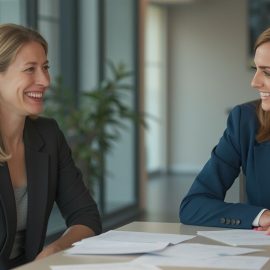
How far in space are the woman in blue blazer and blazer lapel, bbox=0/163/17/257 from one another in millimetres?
599

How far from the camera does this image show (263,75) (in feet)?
7.76

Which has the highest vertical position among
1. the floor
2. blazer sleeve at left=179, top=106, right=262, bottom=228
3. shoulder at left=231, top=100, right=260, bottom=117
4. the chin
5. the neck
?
the chin

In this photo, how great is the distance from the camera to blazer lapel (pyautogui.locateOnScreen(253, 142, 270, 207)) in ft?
8.14

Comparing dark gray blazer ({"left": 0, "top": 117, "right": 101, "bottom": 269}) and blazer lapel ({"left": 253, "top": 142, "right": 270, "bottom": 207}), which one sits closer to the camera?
dark gray blazer ({"left": 0, "top": 117, "right": 101, "bottom": 269})

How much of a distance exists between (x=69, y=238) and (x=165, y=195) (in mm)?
6086

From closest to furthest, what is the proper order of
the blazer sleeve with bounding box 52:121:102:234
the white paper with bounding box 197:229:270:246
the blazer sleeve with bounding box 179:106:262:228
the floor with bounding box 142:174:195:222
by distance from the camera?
1. the white paper with bounding box 197:229:270:246
2. the blazer sleeve with bounding box 179:106:262:228
3. the blazer sleeve with bounding box 52:121:102:234
4. the floor with bounding box 142:174:195:222

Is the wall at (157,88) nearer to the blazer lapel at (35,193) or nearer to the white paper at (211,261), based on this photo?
the blazer lapel at (35,193)

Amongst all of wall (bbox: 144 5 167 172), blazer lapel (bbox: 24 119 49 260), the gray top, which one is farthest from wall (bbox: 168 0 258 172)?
the gray top

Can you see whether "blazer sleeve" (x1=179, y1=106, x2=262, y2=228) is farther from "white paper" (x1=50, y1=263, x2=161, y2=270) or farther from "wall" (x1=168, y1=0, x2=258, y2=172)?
"wall" (x1=168, y1=0, x2=258, y2=172)

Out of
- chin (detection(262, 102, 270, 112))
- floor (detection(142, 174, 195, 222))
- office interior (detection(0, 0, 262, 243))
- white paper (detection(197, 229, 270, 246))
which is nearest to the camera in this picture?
white paper (detection(197, 229, 270, 246))

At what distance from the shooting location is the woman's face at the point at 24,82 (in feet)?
7.82

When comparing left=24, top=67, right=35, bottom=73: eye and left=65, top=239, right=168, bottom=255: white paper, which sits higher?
left=24, top=67, right=35, bottom=73: eye

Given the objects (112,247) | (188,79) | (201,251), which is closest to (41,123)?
(112,247)

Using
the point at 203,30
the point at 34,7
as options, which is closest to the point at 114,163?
the point at 34,7
